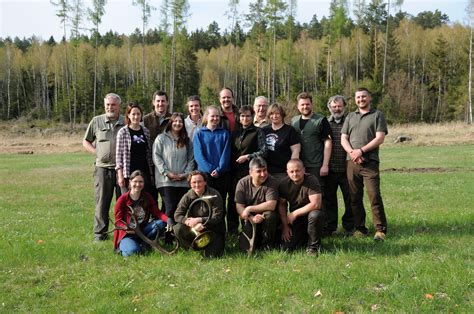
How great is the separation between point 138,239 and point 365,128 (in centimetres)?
407

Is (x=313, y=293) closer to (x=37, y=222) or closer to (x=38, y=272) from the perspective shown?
(x=38, y=272)

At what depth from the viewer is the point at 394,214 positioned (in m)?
9.57

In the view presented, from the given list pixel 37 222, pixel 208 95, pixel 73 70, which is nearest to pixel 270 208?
pixel 37 222

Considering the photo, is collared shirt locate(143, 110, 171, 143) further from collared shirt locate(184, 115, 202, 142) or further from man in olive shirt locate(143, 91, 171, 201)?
collared shirt locate(184, 115, 202, 142)

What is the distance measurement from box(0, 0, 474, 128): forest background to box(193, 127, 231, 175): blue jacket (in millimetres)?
34519

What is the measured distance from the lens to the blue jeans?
669 centimetres

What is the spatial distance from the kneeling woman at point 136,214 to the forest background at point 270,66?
114 feet

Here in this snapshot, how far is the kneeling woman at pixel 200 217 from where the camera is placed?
21.0 feet

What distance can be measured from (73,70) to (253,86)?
27190mm

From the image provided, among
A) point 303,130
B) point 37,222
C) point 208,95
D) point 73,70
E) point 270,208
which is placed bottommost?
point 37,222

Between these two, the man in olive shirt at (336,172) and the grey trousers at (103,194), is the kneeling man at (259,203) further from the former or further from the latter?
the grey trousers at (103,194)

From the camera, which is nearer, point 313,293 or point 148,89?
point 313,293

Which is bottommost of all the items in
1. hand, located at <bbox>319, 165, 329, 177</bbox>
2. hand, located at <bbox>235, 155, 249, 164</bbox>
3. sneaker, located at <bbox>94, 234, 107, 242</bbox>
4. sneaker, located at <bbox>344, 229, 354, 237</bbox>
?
sneaker, located at <bbox>94, 234, 107, 242</bbox>

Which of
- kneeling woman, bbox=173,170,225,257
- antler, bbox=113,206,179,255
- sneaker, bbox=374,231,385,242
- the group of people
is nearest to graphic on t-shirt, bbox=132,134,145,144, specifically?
the group of people
